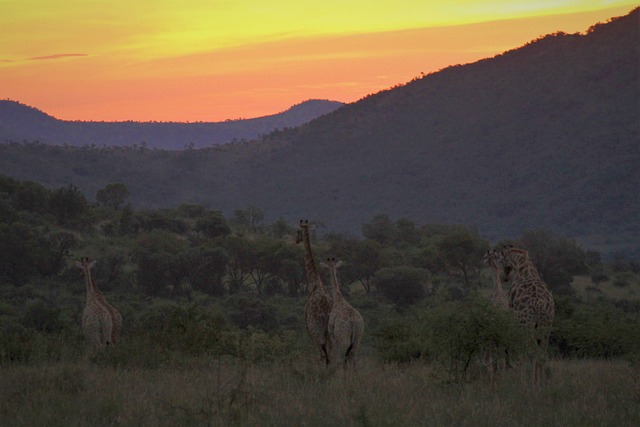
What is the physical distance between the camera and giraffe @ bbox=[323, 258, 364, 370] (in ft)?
43.2

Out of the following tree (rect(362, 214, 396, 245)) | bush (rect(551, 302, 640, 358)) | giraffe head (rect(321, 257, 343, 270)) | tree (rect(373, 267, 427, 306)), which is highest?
giraffe head (rect(321, 257, 343, 270))

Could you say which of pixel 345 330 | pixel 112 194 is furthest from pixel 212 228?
pixel 345 330

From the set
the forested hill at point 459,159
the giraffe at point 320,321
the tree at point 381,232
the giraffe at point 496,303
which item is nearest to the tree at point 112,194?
the tree at point 381,232

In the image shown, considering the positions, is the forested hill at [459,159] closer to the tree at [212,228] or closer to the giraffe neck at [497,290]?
the tree at [212,228]

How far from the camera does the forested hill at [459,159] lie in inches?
3516

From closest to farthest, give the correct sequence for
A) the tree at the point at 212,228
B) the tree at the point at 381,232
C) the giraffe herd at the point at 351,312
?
1. the giraffe herd at the point at 351,312
2. the tree at the point at 212,228
3. the tree at the point at 381,232

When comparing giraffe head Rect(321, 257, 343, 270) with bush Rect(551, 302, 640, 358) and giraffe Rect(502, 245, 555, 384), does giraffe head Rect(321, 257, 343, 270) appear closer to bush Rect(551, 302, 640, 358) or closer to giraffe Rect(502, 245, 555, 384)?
giraffe Rect(502, 245, 555, 384)

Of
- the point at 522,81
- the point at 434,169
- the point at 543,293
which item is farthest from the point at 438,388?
the point at 522,81

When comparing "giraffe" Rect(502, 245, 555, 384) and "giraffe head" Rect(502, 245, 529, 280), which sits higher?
"giraffe head" Rect(502, 245, 529, 280)

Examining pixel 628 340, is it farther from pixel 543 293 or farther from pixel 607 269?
pixel 607 269

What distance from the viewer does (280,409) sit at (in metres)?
9.77

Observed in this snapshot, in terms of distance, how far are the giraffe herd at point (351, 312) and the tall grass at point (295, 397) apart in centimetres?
44

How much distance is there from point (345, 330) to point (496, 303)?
6.85 feet

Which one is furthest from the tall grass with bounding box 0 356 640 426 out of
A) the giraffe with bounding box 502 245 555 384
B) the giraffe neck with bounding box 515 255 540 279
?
the giraffe neck with bounding box 515 255 540 279
